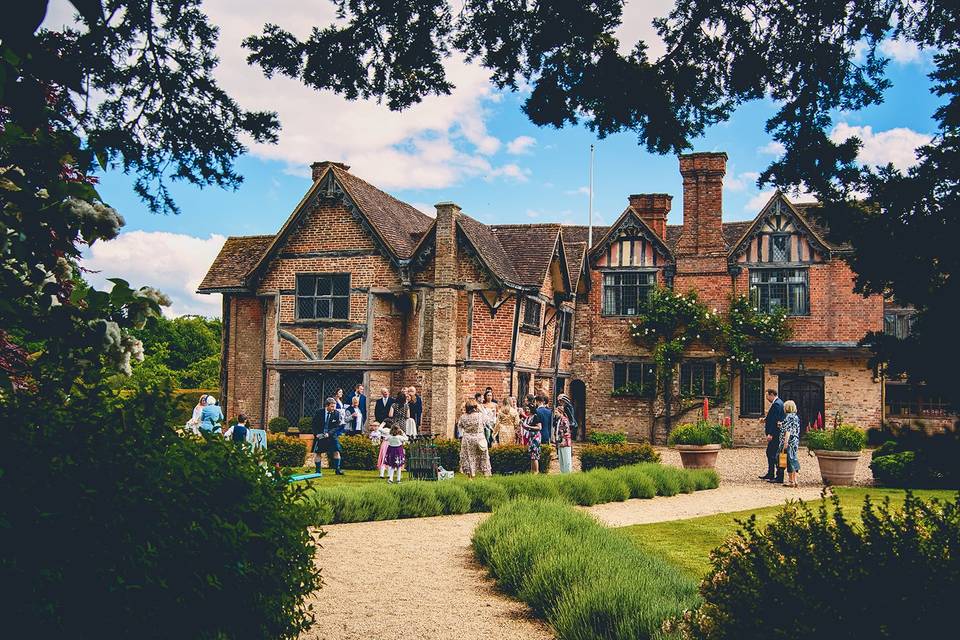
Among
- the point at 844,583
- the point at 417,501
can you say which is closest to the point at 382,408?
the point at 417,501

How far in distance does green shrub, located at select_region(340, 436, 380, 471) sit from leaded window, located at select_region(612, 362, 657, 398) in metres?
13.0

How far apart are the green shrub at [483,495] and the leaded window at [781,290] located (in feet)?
59.1

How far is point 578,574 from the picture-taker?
766cm

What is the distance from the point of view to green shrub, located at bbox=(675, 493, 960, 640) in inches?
155

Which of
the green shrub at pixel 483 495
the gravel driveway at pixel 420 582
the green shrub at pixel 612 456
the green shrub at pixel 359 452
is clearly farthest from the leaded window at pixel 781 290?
the green shrub at pixel 483 495

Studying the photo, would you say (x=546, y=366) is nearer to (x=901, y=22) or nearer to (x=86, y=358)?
(x=901, y=22)

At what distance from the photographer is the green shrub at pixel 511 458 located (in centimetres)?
1905

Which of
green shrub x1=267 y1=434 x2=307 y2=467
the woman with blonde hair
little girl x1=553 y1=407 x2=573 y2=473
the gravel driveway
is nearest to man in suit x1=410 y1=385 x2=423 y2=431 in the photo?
green shrub x1=267 y1=434 x2=307 y2=467

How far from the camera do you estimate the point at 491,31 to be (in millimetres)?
7188

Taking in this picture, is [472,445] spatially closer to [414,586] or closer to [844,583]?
[414,586]

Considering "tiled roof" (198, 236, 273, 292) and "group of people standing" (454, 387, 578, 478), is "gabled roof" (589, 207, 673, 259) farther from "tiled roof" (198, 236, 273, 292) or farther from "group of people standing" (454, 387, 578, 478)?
"tiled roof" (198, 236, 273, 292)

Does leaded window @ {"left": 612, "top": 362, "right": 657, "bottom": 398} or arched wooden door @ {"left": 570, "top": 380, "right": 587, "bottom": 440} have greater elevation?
leaded window @ {"left": 612, "top": 362, "right": 657, "bottom": 398}

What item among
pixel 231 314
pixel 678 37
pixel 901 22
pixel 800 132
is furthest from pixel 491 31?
pixel 231 314

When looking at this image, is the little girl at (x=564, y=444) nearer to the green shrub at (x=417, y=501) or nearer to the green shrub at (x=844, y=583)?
the green shrub at (x=417, y=501)
